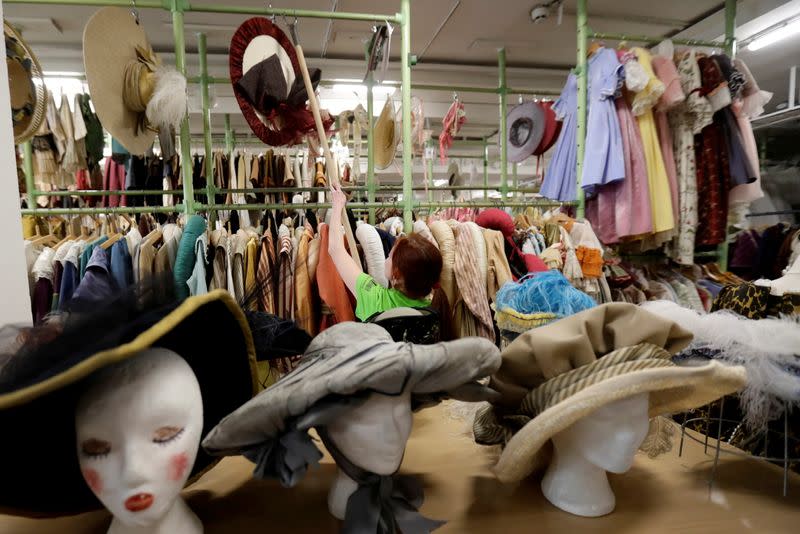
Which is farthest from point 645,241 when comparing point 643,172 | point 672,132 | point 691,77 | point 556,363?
point 556,363

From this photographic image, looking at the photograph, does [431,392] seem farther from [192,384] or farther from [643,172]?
[643,172]

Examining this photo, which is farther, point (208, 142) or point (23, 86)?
point (208, 142)

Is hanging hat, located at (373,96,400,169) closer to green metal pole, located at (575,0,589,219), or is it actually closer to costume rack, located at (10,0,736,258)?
costume rack, located at (10,0,736,258)

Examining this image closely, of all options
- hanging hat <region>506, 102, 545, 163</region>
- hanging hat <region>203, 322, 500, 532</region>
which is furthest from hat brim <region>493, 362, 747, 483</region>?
hanging hat <region>506, 102, 545, 163</region>

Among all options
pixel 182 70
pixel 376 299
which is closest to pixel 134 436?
pixel 376 299

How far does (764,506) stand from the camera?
2.34ft

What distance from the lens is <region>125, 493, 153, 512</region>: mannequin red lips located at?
1.63 feet

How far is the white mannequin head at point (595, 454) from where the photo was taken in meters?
0.64

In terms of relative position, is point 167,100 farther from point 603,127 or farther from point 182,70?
point 603,127

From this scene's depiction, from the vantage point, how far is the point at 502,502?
2.38 ft

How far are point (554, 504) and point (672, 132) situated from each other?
2280 mm

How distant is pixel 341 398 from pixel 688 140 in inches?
95.7

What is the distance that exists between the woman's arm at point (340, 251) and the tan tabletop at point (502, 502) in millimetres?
706

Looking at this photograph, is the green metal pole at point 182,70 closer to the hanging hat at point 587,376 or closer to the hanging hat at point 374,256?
the hanging hat at point 374,256
